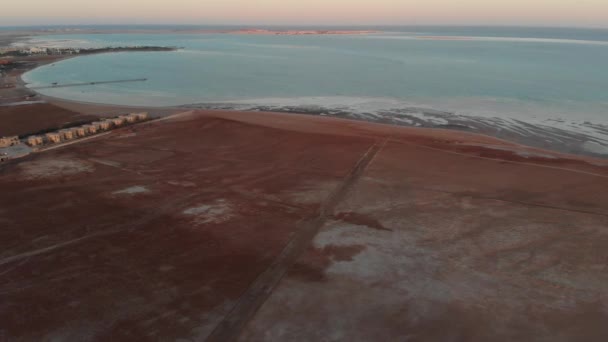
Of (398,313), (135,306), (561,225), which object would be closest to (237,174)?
(135,306)

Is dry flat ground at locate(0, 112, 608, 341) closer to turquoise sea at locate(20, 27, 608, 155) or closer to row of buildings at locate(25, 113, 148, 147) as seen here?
row of buildings at locate(25, 113, 148, 147)

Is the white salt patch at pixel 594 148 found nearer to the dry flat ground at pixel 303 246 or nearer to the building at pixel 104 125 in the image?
the dry flat ground at pixel 303 246

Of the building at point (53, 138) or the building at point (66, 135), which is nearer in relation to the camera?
the building at point (53, 138)

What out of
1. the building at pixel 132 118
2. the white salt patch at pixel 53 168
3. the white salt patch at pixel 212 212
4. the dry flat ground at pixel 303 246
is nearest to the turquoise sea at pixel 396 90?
the building at pixel 132 118

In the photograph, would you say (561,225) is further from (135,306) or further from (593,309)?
(135,306)

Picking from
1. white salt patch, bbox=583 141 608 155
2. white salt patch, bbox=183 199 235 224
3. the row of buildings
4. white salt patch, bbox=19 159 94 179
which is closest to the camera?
white salt patch, bbox=183 199 235 224

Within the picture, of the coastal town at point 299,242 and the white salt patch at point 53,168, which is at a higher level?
the white salt patch at point 53,168

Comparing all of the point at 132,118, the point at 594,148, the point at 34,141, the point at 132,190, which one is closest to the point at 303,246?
the point at 132,190

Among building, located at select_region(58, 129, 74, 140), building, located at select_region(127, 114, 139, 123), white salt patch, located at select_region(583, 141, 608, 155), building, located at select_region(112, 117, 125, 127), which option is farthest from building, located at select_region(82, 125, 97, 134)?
white salt patch, located at select_region(583, 141, 608, 155)
